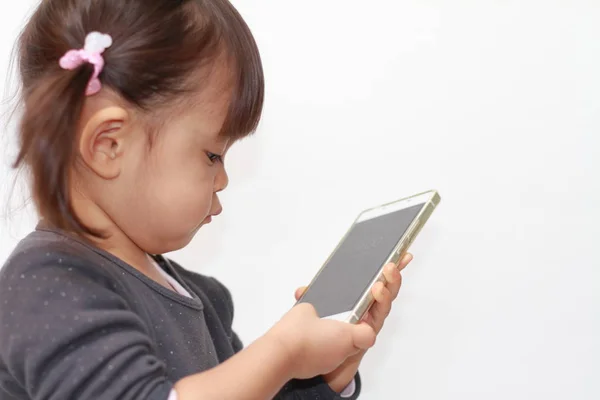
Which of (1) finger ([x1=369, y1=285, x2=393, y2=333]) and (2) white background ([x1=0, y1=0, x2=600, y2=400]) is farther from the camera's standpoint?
(2) white background ([x1=0, y1=0, x2=600, y2=400])

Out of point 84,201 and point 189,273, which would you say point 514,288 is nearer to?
point 189,273

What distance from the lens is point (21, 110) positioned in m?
0.56

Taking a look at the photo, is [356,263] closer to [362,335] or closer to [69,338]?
[362,335]

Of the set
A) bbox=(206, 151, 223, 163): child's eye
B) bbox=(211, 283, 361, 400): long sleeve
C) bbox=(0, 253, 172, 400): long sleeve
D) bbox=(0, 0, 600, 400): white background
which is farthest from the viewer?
bbox=(0, 0, 600, 400): white background

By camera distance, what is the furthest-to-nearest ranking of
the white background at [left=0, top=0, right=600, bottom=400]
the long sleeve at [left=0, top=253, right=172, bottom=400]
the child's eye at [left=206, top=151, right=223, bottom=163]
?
the white background at [left=0, top=0, right=600, bottom=400] → the child's eye at [left=206, top=151, right=223, bottom=163] → the long sleeve at [left=0, top=253, right=172, bottom=400]

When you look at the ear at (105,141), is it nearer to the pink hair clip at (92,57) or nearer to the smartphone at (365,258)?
the pink hair clip at (92,57)

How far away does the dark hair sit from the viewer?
0.51 metres

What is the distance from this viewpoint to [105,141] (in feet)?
1.77

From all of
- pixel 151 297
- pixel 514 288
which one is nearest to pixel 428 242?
pixel 514 288

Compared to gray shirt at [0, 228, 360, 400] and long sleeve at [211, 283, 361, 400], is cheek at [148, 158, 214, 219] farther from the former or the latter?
long sleeve at [211, 283, 361, 400]

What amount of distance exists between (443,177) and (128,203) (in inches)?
16.1

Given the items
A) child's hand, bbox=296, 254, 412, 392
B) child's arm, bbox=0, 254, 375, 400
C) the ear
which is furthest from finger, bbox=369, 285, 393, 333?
the ear

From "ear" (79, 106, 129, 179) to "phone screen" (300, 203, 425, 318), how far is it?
7.3 inches

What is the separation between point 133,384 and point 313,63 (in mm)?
498
